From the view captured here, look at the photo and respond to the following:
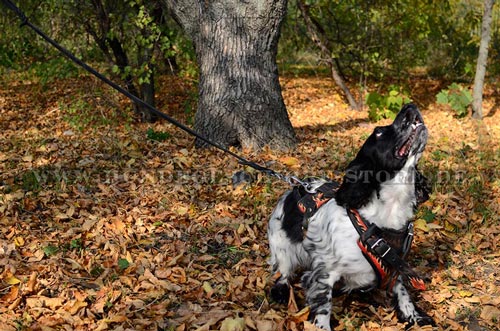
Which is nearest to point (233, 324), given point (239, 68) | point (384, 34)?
point (239, 68)

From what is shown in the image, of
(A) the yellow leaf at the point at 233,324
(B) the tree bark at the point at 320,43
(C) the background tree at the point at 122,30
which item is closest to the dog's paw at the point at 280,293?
(A) the yellow leaf at the point at 233,324

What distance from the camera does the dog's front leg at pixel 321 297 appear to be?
3.66 meters

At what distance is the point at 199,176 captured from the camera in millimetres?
6559

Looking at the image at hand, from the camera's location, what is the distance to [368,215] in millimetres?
3506

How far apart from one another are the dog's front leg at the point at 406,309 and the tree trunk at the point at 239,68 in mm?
3720

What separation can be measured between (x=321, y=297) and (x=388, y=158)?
115cm

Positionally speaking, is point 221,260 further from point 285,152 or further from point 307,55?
point 307,55

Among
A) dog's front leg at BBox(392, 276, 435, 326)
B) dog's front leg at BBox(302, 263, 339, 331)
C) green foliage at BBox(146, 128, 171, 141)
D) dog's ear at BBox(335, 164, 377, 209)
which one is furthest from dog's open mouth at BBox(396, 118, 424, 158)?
green foliage at BBox(146, 128, 171, 141)

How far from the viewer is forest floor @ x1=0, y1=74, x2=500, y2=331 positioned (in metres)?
3.84

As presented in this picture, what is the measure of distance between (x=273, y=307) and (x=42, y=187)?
3.32 m

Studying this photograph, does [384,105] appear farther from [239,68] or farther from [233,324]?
[233,324]

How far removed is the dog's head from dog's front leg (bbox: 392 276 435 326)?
0.82 m

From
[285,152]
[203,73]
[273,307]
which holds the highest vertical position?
[203,73]

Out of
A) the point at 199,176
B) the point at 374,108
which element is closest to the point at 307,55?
the point at 374,108
